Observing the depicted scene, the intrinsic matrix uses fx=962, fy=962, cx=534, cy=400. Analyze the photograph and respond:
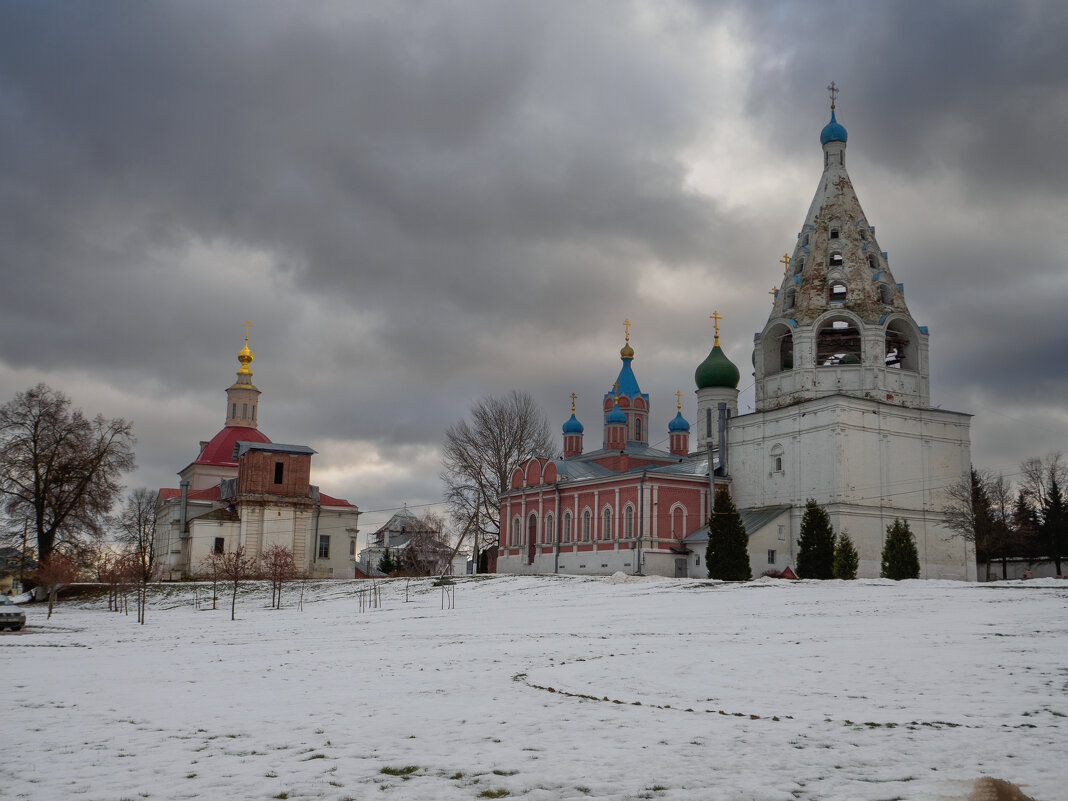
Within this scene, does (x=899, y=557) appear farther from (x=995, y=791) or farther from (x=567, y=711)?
(x=995, y=791)

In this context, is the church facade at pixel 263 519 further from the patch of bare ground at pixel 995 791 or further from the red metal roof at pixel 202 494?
the patch of bare ground at pixel 995 791

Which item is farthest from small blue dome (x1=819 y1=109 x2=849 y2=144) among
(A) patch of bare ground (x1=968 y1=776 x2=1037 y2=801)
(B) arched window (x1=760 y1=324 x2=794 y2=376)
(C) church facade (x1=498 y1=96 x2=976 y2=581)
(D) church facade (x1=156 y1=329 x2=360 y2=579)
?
(A) patch of bare ground (x1=968 y1=776 x2=1037 y2=801)

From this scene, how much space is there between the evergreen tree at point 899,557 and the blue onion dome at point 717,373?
1728 centimetres

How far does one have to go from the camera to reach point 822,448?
40.4 m

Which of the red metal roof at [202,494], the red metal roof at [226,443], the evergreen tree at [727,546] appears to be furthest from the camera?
the red metal roof at [226,443]

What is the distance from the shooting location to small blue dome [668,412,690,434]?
58.2 metres

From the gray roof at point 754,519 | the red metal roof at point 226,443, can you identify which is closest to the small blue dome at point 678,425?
the gray roof at point 754,519

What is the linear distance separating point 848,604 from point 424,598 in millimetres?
15410

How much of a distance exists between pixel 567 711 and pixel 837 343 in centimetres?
3734

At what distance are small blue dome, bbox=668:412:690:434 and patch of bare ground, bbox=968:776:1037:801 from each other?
171ft

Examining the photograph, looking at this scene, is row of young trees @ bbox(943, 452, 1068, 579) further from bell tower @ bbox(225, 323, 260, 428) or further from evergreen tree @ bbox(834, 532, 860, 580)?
bell tower @ bbox(225, 323, 260, 428)

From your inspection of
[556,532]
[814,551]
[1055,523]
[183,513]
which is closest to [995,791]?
[814,551]

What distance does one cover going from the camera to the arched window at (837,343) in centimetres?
4266

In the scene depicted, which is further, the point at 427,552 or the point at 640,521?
the point at 427,552
